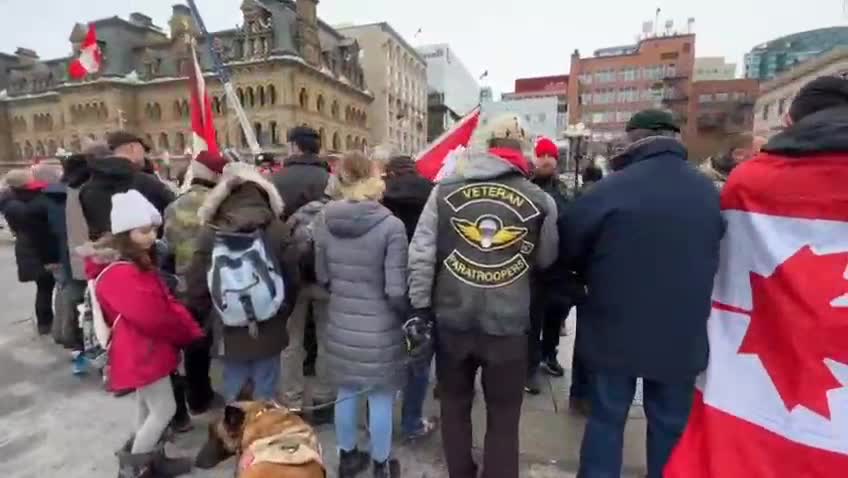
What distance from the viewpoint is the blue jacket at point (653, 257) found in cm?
213

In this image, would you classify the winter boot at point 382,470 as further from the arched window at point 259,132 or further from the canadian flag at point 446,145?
the arched window at point 259,132

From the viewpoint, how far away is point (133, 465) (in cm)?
268

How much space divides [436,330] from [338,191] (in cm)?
101

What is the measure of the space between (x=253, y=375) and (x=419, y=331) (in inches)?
49.8

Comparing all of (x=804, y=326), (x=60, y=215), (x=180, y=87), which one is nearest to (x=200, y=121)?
(x=60, y=215)

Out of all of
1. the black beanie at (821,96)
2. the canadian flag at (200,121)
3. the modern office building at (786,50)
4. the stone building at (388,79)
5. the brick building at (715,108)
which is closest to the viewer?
the black beanie at (821,96)

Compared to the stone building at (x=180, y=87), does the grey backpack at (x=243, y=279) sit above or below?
below

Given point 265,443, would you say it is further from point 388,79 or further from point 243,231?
point 388,79

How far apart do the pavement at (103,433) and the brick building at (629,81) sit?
66322mm

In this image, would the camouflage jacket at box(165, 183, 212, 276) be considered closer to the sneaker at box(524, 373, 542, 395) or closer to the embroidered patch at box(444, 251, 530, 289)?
the embroidered patch at box(444, 251, 530, 289)

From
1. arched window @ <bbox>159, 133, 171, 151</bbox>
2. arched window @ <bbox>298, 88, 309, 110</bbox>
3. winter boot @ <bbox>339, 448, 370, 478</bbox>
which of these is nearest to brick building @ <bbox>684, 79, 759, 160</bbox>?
arched window @ <bbox>298, 88, 309, 110</bbox>

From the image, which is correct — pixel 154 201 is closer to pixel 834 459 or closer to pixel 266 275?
pixel 266 275

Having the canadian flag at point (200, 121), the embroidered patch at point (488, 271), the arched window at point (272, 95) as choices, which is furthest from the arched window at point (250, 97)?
the embroidered patch at point (488, 271)

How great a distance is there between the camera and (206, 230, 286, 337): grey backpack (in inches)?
103
